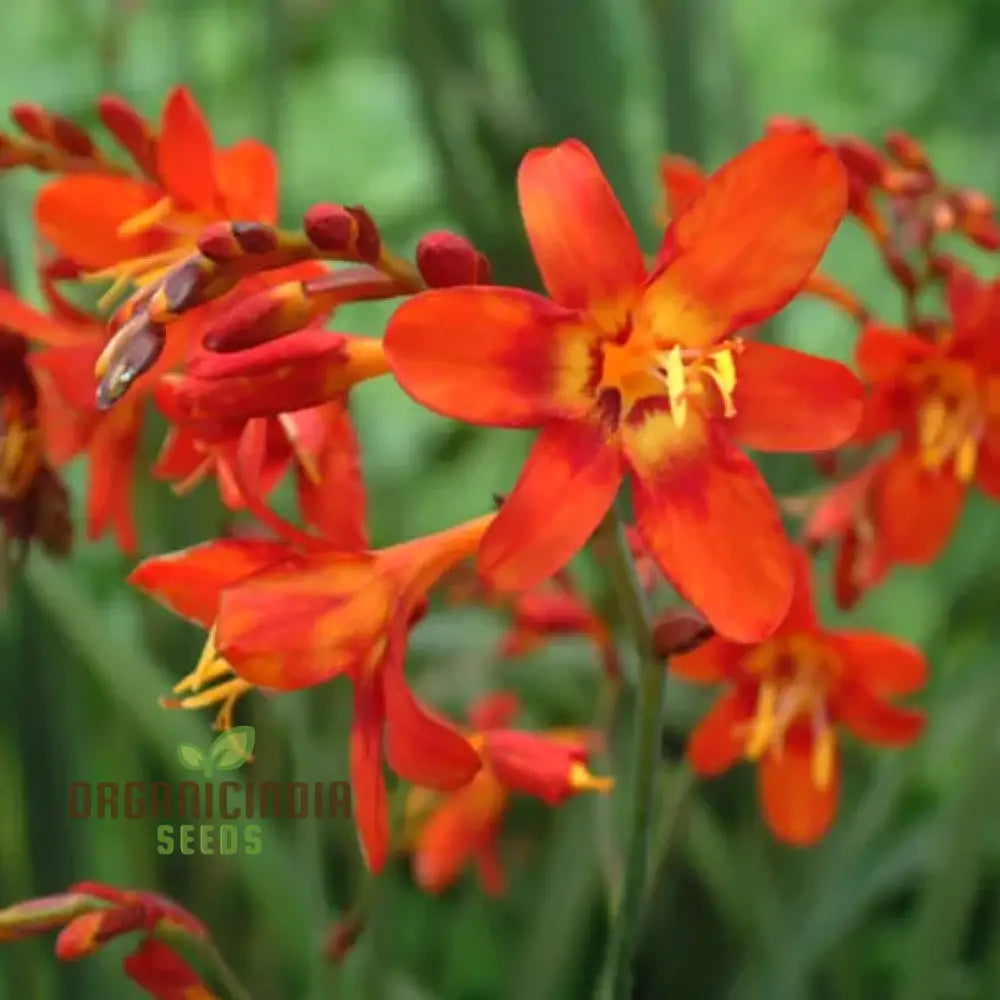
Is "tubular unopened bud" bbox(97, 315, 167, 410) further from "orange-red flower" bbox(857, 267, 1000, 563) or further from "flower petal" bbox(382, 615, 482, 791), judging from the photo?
"orange-red flower" bbox(857, 267, 1000, 563)

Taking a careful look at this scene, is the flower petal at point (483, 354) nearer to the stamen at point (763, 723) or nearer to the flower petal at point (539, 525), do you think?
the flower petal at point (539, 525)

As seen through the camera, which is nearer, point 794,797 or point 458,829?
point 794,797

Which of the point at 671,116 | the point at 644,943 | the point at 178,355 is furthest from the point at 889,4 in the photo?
the point at 178,355

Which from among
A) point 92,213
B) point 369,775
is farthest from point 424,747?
point 92,213

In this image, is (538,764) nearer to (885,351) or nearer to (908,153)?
(885,351)

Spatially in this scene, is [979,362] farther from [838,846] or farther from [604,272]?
[838,846]
